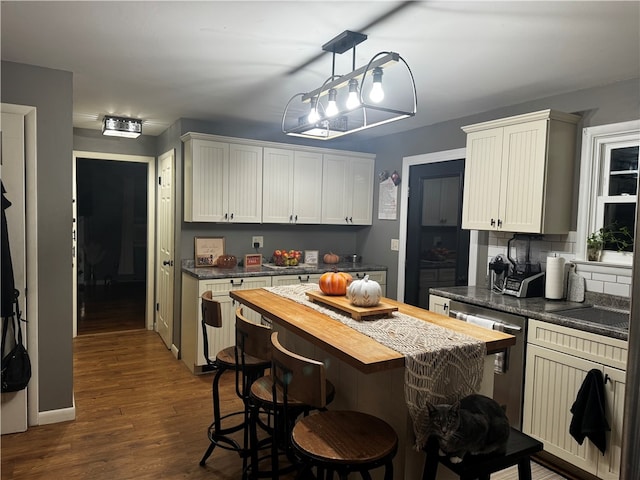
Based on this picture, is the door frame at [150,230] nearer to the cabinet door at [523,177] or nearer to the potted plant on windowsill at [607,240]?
the cabinet door at [523,177]

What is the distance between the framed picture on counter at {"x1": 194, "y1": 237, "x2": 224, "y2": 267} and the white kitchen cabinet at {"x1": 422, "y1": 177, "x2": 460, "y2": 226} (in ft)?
6.85

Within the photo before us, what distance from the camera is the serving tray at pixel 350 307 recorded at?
2176mm

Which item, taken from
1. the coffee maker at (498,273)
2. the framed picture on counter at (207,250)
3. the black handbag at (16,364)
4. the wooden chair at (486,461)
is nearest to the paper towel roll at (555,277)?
the coffee maker at (498,273)

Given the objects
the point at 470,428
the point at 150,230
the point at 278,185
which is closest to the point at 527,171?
the point at 470,428

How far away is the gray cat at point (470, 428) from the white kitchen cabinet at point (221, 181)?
125 inches

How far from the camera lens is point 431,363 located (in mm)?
1693

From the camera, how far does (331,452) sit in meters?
1.62

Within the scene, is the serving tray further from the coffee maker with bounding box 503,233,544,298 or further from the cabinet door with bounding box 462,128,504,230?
the cabinet door with bounding box 462,128,504,230

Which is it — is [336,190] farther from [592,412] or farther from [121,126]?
[592,412]

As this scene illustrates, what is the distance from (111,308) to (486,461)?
6.14 metres

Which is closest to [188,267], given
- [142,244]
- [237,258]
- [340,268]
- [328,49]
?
[237,258]

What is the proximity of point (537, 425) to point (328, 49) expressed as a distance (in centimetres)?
256

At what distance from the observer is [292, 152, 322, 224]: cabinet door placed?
479cm

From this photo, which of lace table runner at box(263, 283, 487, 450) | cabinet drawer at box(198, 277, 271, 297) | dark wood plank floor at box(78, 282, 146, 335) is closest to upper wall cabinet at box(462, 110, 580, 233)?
lace table runner at box(263, 283, 487, 450)
